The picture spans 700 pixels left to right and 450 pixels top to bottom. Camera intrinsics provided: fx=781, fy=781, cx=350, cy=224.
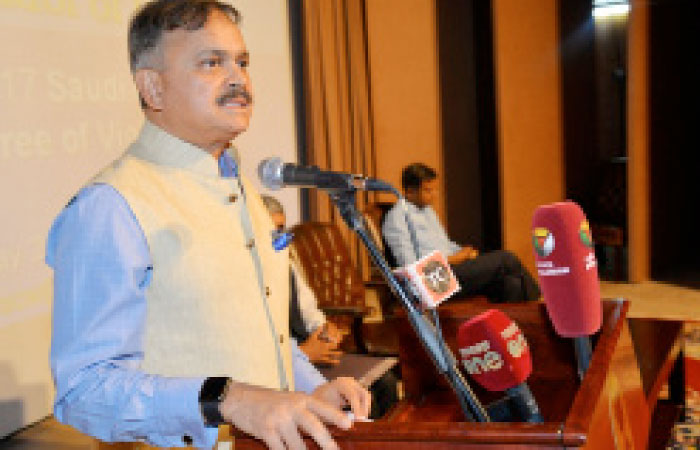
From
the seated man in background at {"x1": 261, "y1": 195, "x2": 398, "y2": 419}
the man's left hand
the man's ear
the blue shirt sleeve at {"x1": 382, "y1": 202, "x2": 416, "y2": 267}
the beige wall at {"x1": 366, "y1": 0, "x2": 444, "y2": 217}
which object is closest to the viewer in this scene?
the man's left hand

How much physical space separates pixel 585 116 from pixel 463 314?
5.55m

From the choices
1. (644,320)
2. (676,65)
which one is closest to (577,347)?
(644,320)

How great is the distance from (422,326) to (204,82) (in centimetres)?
50

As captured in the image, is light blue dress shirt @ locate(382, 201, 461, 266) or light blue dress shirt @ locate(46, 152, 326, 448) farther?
light blue dress shirt @ locate(382, 201, 461, 266)

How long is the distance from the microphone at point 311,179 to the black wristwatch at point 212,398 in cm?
30

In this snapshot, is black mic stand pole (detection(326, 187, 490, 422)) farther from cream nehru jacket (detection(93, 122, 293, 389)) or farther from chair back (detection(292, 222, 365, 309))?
chair back (detection(292, 222, 365, 309))

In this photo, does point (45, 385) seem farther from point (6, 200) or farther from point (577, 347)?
point (577, 347)

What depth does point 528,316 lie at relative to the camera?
6.06 ft

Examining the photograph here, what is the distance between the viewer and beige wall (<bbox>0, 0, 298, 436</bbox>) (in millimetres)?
3047

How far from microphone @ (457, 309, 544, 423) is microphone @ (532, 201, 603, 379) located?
8 centimetres

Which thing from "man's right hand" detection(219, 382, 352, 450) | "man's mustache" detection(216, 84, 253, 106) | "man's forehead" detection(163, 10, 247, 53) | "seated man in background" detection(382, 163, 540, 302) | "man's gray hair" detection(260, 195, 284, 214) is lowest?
"seated man in background" detection(382, 163, 540, 302)

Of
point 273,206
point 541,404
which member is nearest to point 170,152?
point 541,404

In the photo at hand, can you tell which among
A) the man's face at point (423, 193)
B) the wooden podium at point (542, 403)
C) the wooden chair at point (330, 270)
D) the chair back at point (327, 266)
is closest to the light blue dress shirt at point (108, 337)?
the wooden podium at point (542, 403)

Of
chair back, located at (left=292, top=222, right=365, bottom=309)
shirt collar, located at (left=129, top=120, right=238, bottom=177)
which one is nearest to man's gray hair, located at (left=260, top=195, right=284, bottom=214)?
chair back, located at (left=292, top=222, right=365, bottom=309)
